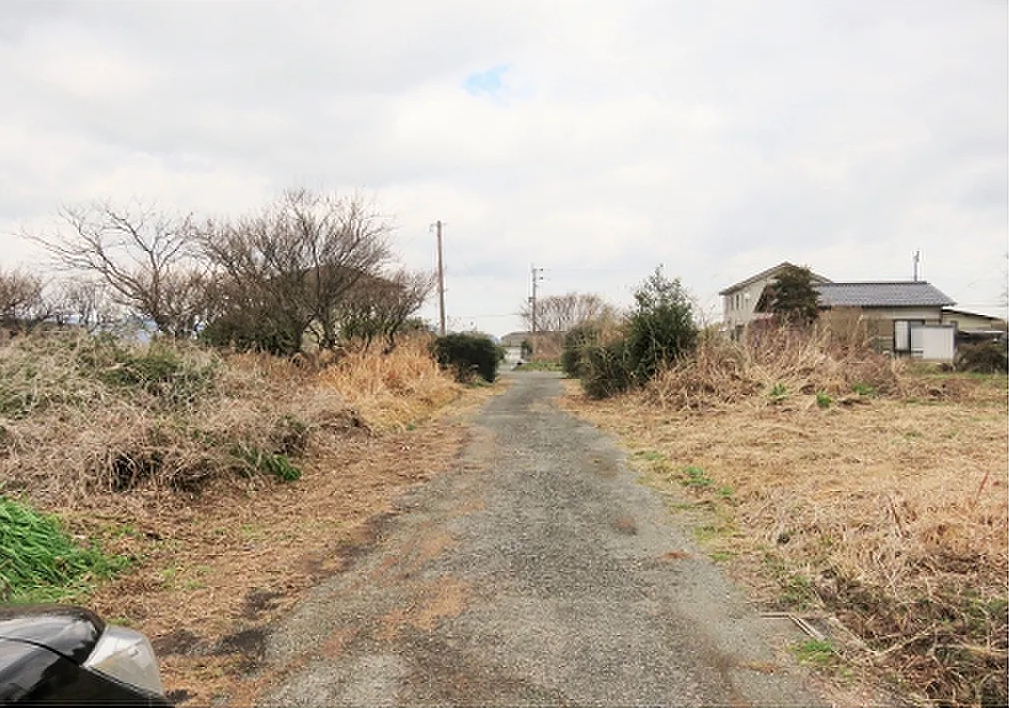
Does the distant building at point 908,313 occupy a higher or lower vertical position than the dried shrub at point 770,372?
higher

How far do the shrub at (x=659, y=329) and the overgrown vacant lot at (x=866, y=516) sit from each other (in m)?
3.36

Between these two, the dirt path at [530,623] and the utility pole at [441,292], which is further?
the utility pole at [441,292]

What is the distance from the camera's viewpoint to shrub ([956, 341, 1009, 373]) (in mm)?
22188

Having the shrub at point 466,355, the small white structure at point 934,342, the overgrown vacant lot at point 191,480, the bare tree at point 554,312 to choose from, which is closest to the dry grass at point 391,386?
the overgrown vacant lot at point 191,480

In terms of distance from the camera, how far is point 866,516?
4523mm

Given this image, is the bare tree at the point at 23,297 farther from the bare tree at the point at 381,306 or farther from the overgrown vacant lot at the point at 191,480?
the overgrown vacant lot at the point at 191,480

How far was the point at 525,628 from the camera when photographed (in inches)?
132

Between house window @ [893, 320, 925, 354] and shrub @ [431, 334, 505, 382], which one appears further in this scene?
house window @ [893, 320, 925, 354]

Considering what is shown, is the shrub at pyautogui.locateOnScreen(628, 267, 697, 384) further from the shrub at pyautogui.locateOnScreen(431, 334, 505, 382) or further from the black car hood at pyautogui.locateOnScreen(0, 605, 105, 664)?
the black car hood at pyautogui.locateOnScreen(0, 605, 105, 664)

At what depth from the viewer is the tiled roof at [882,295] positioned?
35.6 metres

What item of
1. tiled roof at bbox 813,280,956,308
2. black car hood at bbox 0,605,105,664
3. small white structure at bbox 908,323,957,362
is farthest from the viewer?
tiled roof at bbox 813,280,956,308

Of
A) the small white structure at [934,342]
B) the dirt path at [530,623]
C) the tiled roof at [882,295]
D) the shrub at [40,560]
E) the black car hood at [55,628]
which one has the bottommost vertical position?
the dirt path at [530,623]

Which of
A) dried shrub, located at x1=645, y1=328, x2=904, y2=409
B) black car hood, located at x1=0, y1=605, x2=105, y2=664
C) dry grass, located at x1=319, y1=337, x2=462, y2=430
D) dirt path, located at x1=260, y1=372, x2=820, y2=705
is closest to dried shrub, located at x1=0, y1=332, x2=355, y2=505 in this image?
dirt path, located at x1=260, y1=372, x2=820, y2=705

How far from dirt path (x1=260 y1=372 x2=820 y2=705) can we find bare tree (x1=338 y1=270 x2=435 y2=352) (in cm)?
1364
